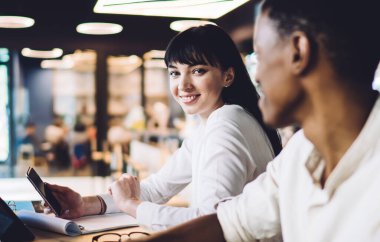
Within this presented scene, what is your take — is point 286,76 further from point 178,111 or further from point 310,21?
point 178,111

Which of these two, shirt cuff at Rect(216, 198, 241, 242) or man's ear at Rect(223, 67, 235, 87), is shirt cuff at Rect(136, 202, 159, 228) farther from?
man's ear at Rect(223, 67, 235, 87)

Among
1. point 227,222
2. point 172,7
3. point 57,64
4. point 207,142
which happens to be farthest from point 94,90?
point 57,64

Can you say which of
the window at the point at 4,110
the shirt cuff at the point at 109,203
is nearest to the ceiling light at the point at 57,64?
the window at the point at 4,110

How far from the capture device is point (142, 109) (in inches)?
395

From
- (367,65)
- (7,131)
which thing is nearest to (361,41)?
(367,65)

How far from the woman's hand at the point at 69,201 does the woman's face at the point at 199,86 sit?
0.57 meters

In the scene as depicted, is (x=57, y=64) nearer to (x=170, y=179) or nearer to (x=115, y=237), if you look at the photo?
(x=170, y=179)

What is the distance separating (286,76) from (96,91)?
3.93 meters

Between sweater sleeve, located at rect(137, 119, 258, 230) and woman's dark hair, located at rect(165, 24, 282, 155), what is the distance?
0.77 feet

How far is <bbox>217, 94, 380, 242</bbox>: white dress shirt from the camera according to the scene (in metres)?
0.90

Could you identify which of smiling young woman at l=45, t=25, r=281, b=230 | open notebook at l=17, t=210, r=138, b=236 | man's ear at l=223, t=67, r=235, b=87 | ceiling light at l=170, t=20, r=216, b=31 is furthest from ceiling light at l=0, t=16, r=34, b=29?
man's ear at l=223, t=67, r=235, b=87

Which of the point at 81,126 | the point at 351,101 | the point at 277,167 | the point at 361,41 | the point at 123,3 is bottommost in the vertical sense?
the point at 81,126

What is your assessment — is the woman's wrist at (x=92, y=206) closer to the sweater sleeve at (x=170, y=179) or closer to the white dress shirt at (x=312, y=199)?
the sweater sleeve at (x=170, y=179)

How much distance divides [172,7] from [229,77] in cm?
67
